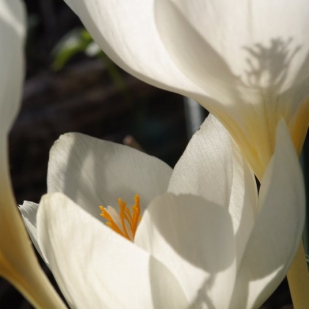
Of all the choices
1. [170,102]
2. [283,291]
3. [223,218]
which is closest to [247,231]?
[223,218]

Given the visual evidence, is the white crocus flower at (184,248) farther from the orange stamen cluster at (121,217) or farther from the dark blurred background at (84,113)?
the dark blurred background at (84,113)

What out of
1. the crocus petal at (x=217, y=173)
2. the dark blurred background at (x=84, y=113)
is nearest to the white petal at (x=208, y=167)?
the crocus petal at (x=217, y=173)

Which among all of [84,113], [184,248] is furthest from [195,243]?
[84,113]

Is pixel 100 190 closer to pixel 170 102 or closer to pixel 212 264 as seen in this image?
pixel 212 264

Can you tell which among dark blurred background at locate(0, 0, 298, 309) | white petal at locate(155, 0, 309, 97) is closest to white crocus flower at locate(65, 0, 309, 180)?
white petal at locate(155, 0, 309, 97)

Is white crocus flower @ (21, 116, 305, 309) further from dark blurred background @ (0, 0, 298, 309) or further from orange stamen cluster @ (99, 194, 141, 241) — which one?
dark blurred background @ (0, 0, 298, 309)

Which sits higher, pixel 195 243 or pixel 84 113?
pixel 195 243

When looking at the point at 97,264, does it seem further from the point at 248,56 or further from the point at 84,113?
the point at 84,113
